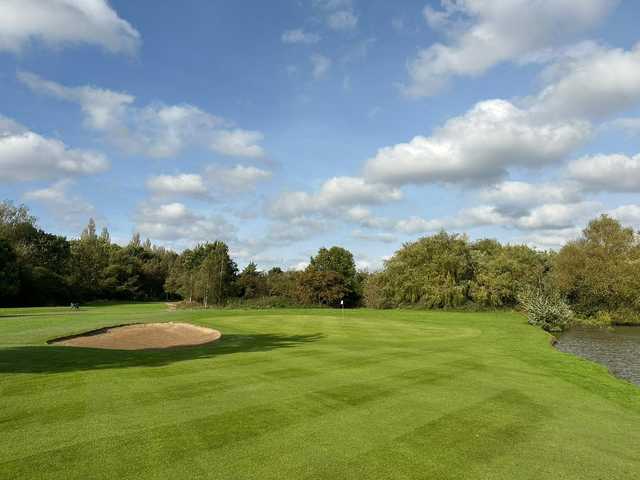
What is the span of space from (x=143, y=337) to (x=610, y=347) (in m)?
28.5

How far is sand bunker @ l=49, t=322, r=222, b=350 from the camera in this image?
21.7 metres

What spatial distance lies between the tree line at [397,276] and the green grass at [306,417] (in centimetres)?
2984

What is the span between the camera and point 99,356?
1582cm

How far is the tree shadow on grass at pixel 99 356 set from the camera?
43.1 ft

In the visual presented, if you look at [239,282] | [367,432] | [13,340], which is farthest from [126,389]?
[239,282]

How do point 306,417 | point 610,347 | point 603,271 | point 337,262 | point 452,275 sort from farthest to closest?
1. point 337,262
2. point 452,275
3. point 603,271
4. point 610,347
5. point 306,417

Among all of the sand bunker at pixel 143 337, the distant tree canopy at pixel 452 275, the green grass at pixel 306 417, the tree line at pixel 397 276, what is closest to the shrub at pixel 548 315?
the tree line at pixel 397 276

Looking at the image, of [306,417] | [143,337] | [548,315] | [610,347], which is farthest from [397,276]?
[306,417]

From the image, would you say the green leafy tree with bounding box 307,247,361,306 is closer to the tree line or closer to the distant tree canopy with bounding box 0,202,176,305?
the tree line

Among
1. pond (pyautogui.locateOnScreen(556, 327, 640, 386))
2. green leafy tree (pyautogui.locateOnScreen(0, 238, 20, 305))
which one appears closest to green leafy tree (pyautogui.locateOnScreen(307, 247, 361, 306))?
pond (pyautogui.locateOnScreen(556, 327, 640, 386))

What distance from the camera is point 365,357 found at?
53.9 ft

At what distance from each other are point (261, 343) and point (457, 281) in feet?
135

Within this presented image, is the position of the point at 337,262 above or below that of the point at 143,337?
above

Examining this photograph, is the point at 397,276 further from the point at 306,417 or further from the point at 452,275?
the point at 306,417
